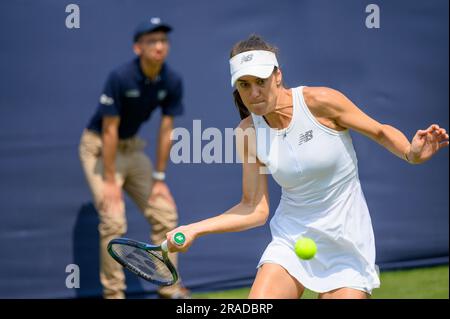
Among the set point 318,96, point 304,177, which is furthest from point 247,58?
point 304,177

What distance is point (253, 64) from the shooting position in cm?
392

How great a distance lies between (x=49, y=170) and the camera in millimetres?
6359

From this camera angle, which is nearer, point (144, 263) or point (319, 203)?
point (319, 203)

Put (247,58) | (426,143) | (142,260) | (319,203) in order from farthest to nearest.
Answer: (142,260)
(319,203)
(247,58)
(426,143)

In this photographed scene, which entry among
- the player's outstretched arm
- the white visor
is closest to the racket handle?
the player's outstretched arm

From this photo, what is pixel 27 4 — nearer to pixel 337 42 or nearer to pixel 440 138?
pixel 337 42

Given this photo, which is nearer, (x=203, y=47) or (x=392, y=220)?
(x=203, y=47)

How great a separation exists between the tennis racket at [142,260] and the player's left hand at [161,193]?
202cm

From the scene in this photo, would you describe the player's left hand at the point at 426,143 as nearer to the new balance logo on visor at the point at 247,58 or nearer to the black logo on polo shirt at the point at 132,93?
the new balance logo on visor at the point at 247,58

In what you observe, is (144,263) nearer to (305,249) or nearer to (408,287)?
(305,249)

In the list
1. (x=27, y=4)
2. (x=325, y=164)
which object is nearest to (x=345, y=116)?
(x=325, y=164)

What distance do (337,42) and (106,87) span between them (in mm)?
1733

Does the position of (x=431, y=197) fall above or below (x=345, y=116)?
below

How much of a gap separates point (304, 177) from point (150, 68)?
8.26ft
